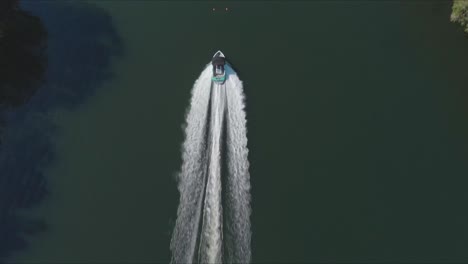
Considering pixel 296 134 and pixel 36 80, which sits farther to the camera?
pixel 36 80

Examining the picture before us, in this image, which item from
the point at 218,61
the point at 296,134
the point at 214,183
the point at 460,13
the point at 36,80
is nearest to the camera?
the point at 214,183

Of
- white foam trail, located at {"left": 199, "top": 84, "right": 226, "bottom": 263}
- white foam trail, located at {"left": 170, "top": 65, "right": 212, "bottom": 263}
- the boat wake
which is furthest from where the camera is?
white foam trail, located at {"left": 170, "top": 65, "right": 212, "bottom": 263}

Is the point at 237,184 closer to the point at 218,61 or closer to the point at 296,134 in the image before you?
the point at 296,134

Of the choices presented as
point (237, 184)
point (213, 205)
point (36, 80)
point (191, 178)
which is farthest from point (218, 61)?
point (36, 80)

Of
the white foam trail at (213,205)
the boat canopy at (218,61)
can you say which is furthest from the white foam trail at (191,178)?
the boat canopy at (218,61)

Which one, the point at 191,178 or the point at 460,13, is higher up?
the point at 460,13

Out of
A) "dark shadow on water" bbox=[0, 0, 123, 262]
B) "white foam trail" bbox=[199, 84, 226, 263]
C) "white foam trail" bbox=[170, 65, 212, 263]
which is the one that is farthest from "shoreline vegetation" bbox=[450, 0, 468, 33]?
"dark shadow on water" bbox=[0, 0, 123, 262]

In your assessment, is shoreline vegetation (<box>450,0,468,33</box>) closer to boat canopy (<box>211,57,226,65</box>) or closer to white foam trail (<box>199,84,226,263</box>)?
boat canopy (<box>211,57,226,65</box>)
